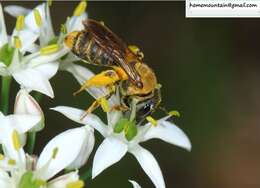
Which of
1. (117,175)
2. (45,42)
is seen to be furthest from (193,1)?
(117,175)

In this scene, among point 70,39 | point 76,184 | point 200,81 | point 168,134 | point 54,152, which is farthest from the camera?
point 200,81

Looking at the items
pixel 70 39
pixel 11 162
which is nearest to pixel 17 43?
pixel 70 39

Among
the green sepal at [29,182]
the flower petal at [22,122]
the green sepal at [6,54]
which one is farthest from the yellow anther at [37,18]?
the green sepal at [29,182]

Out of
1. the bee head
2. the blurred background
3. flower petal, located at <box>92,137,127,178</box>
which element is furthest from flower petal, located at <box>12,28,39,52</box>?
the blurred background

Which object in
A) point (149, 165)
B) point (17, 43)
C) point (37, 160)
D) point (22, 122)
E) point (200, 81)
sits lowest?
point (200, 81)

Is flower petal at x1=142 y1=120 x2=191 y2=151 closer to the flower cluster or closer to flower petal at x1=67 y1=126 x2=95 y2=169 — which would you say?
the flower cluster

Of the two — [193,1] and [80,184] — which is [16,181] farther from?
[193,1]

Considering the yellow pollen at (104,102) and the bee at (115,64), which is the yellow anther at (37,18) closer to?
the bee at (115,64)

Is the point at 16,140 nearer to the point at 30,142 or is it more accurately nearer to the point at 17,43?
the point at 30,142
